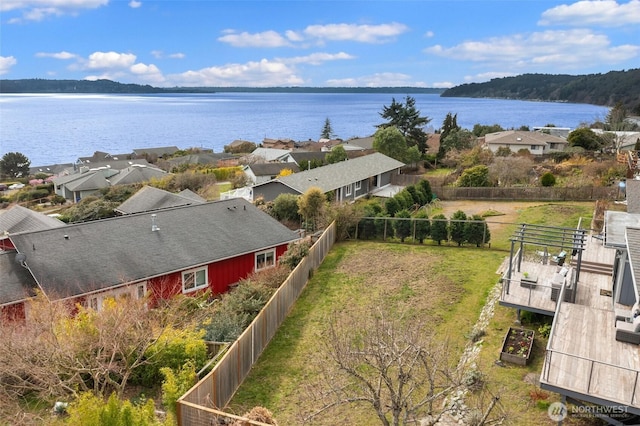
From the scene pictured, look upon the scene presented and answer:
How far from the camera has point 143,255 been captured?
19.1 metres

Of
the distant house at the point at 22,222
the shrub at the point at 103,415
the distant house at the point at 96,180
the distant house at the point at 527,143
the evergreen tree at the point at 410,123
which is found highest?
the evergreen tree at the point at 410,123

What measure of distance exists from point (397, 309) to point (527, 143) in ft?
191

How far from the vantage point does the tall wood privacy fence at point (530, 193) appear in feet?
114

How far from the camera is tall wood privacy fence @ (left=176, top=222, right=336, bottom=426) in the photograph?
9258 millimetres

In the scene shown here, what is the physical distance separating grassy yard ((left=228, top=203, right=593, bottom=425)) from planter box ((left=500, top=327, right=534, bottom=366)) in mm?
259

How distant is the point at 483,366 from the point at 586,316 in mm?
3058

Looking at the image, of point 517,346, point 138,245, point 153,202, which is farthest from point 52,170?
point 517,346

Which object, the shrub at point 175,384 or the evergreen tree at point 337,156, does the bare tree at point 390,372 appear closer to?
the shrub at point 175,384

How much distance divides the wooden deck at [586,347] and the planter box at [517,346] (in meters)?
0.88

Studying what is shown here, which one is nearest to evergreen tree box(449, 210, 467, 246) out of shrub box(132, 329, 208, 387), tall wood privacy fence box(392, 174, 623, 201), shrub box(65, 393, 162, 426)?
tall wood privacy fence box(392, 174, 623, 201)

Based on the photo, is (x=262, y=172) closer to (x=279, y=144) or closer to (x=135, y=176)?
(x=135, y=176)

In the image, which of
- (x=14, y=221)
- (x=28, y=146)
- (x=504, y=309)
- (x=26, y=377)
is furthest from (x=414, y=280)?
(x=28, y=146)

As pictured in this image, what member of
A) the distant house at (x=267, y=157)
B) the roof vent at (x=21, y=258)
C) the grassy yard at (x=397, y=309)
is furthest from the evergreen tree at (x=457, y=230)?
the distant house at (x=267, y=157)

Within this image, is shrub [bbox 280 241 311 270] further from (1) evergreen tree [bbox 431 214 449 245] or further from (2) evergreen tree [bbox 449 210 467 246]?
(2) evergreen tree [bbox 449 210 467 246]
